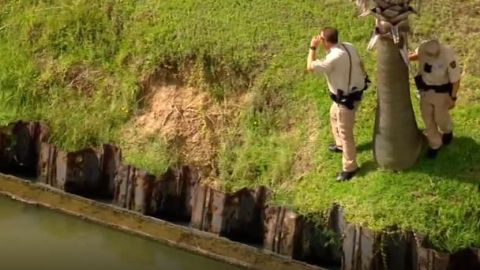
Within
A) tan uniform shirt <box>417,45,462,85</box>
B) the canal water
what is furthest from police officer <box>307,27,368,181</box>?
the canal water

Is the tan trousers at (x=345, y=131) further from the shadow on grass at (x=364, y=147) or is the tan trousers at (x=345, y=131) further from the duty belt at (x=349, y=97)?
the shadow on grass at (x=364, y=147)

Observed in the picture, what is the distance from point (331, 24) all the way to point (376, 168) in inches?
102

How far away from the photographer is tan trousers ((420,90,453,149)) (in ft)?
32.9

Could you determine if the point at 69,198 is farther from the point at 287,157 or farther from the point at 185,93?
the point at 287,157

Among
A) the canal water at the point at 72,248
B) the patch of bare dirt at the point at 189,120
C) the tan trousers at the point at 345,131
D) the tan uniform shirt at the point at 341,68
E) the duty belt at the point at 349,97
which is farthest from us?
the patch of bare dirt at the point at 189,120

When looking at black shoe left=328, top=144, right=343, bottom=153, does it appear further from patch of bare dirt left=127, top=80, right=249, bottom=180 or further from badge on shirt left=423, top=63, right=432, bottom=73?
badge on shirt left=423, top=63, right=432, bottom=73

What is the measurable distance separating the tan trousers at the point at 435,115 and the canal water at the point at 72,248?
2803 millimetres

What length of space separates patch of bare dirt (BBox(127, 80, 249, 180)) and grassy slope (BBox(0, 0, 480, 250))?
0.14 m

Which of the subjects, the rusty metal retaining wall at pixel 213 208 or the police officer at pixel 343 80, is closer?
the police officer at pixel 343 80

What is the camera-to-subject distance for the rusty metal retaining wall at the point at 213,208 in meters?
10.1

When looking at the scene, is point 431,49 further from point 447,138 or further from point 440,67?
point 447,138

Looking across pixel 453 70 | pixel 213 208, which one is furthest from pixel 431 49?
pixel 213 208

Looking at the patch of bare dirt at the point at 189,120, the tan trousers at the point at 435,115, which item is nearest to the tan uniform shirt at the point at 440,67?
the tan trousers at the point at 435,115

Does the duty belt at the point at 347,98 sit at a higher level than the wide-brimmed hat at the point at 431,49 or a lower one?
lower
